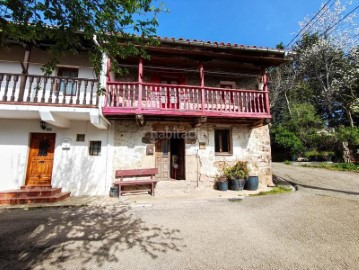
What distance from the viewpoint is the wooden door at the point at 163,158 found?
26.3 ft

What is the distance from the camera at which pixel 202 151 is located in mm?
7992

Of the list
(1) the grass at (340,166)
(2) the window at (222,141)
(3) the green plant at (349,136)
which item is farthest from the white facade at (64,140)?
(3) the green plant at (349,136)

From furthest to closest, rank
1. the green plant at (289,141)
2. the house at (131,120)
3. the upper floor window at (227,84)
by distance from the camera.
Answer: the green plant at (289,141) < the upper floor window at (227,84) < the house at (131,120)

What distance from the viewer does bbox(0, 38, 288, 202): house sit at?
6492mm

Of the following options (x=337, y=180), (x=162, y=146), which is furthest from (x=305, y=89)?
Answer: (x=162, y=146)

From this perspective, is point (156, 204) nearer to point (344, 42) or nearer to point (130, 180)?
point (130, 180)

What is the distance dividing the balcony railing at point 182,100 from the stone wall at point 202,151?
1.02 m

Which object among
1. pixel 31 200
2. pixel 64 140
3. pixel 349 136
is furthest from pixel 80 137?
pixel 349 136

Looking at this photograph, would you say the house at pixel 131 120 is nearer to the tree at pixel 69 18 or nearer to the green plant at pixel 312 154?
the tree at pixel 69 18

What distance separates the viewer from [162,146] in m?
8.19

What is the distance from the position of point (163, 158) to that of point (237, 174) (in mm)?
3154

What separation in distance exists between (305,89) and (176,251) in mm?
22604

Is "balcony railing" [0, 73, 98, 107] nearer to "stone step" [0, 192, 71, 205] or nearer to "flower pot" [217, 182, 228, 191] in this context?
Answer: "stone step" [0, 192, 71, 205]

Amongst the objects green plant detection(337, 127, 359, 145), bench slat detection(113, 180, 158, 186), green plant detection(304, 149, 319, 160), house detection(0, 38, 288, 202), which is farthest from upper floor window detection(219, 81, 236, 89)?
green plant detection(304, 149, 319, 160)
